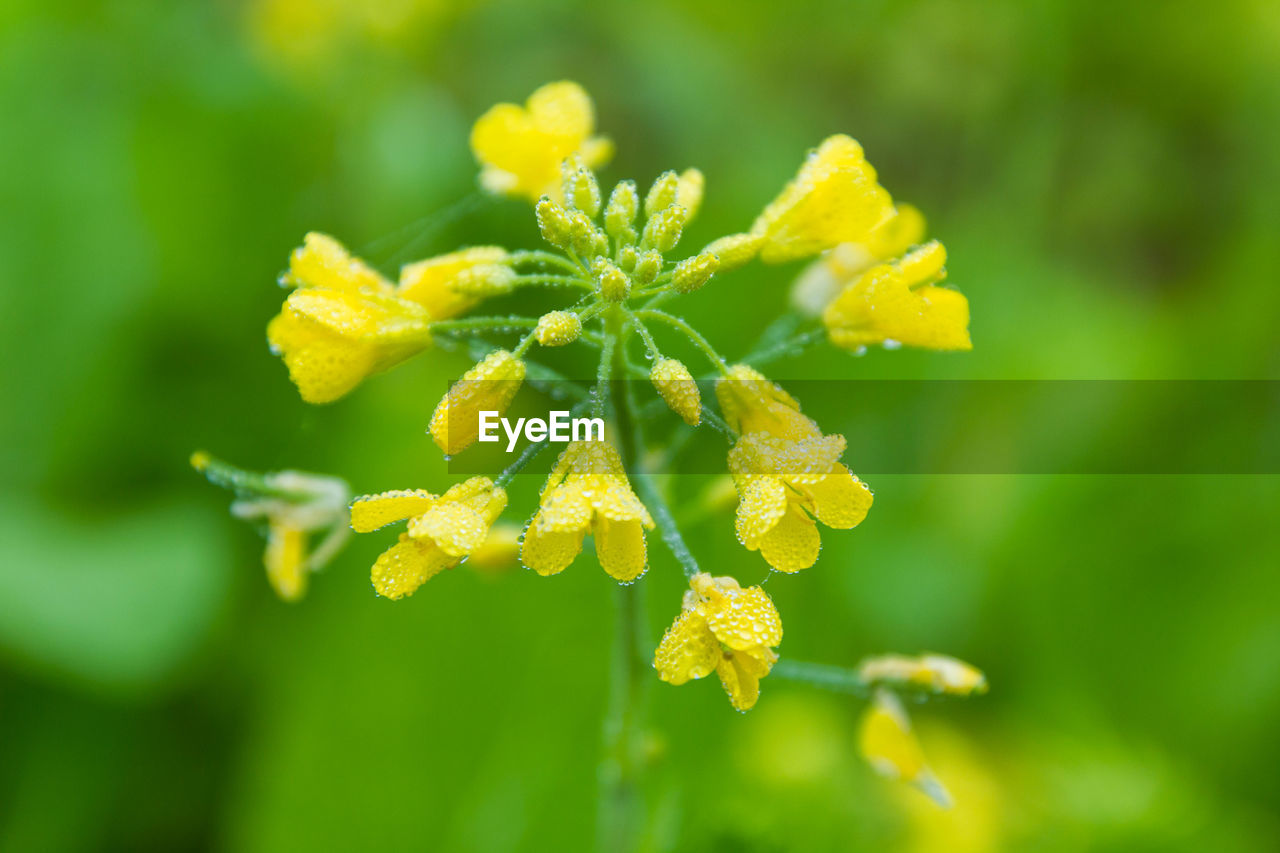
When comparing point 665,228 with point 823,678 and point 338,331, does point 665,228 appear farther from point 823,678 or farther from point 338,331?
point 823,678

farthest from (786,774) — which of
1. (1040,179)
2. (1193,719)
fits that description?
(1040,179)

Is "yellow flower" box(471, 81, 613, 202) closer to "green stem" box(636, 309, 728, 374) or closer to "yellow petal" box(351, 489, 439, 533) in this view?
"green stem" box(636, 309, 728, 374)

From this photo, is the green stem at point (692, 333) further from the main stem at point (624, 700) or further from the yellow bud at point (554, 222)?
the yellow bud at point (554, 222)

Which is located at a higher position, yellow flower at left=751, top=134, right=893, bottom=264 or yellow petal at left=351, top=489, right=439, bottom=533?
yellow flower at left=751, top=134, right=893, bottom=264

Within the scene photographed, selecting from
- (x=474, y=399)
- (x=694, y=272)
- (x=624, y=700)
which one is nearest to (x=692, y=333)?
(x=694, y=272)

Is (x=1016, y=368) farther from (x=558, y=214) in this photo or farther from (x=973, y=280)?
(x=558, y=214)

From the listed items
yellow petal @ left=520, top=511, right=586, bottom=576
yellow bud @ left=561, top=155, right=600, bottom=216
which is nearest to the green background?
yellow petal @ left=520, top=511, right=586, bottom=576
